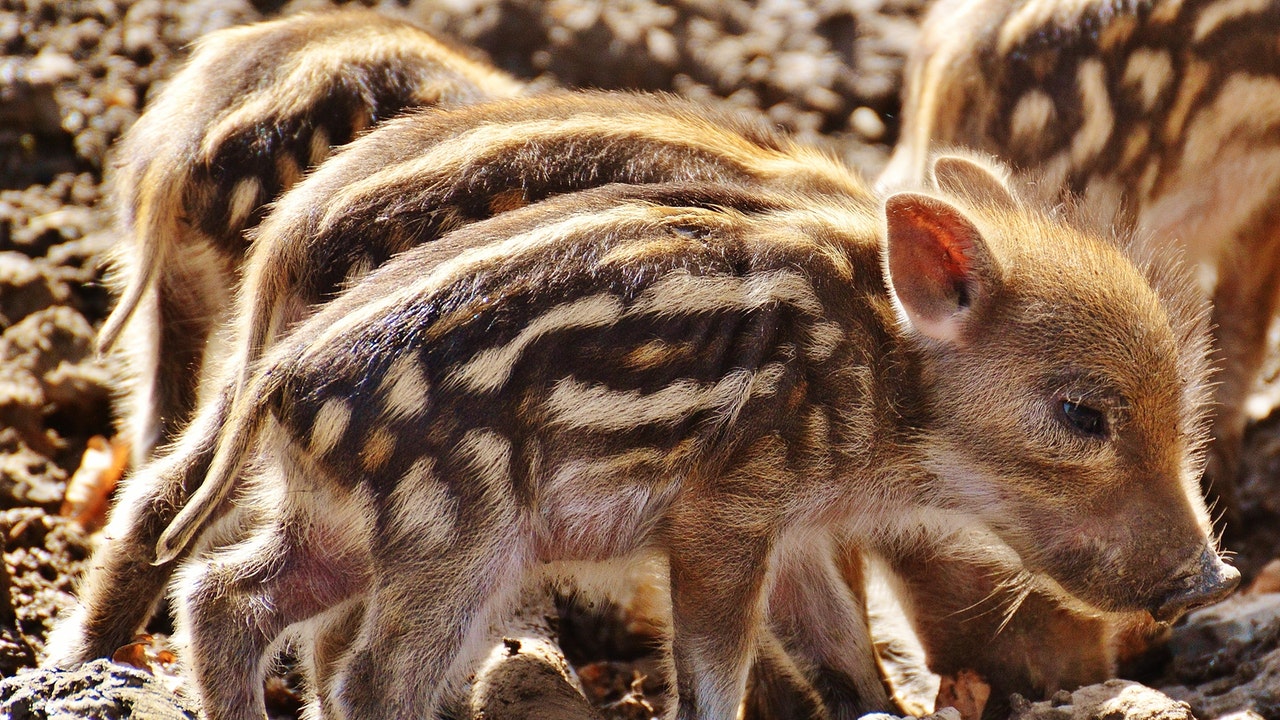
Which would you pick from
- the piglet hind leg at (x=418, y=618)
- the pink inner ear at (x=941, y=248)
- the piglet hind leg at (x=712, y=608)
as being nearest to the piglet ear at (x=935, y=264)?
the pink inner ear at (x=941, y=248)

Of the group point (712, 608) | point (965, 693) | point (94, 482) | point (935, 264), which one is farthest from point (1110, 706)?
point (94, 482)

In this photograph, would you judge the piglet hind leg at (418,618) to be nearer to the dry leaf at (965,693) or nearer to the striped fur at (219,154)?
the striped fur at (219,154)

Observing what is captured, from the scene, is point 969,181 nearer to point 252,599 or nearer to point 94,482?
point 252,599

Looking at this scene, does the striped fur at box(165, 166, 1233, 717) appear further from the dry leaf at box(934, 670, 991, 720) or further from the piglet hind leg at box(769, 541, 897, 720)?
the dry leaf at box(934, 670, 991, 720)

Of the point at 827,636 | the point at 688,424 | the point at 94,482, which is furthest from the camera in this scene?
the point at 94,482

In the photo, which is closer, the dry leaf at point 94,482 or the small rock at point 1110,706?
the small rock at point 1110,706

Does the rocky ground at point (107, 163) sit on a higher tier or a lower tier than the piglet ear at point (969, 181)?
lower

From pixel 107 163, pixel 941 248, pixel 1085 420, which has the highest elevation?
pixel 941 248

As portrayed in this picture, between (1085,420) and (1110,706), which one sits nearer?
(1110,706)
